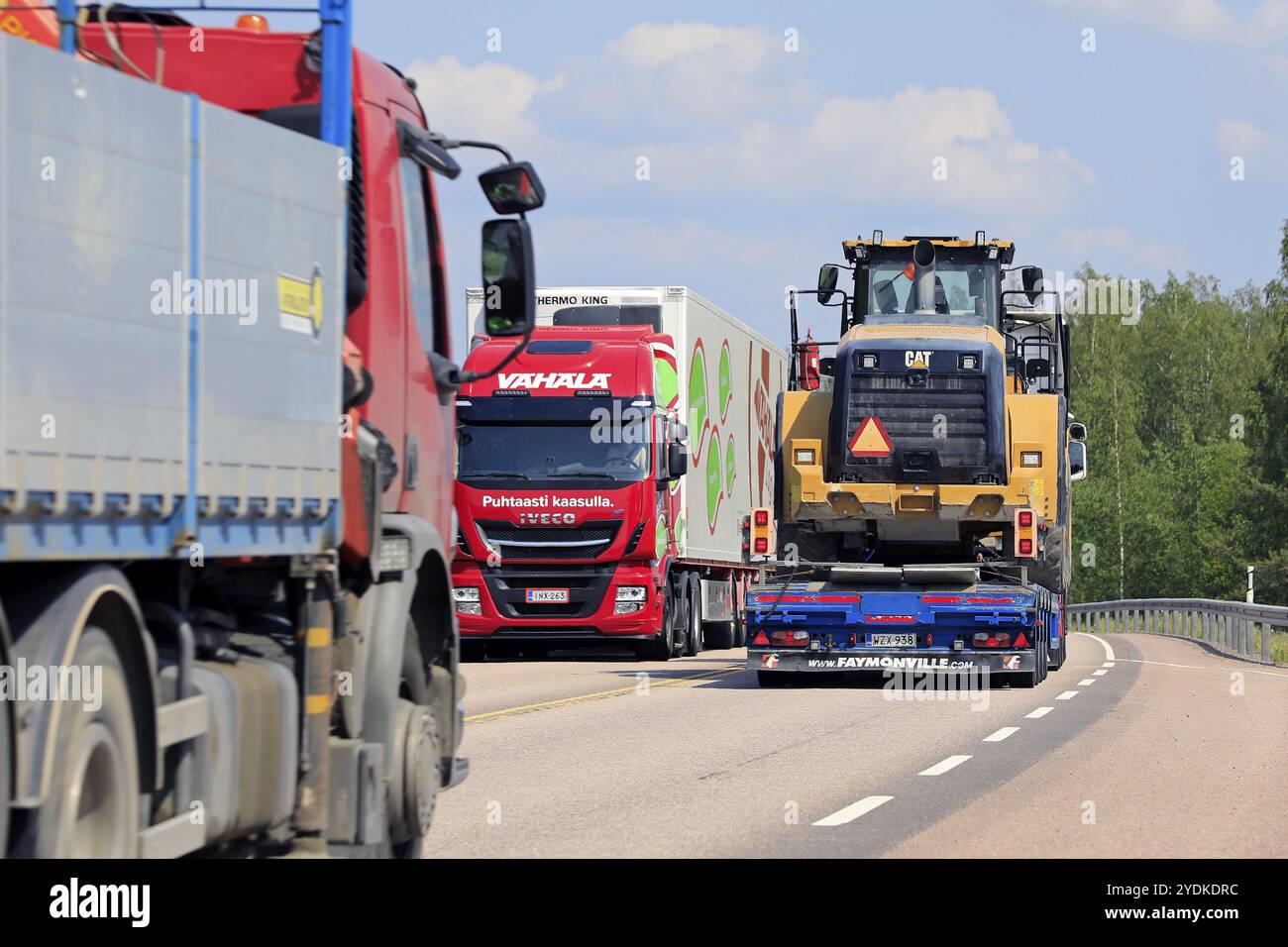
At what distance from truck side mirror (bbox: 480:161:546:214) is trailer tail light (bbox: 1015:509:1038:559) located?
12.5 meters

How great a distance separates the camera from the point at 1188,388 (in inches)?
3750

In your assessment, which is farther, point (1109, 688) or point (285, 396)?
point (1109, 688)

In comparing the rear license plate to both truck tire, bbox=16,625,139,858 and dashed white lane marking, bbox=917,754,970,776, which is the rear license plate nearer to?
dashed white lane marking, bbox=917,754,970,776

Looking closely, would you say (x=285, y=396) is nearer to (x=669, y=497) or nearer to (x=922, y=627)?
(x=922, y=627)

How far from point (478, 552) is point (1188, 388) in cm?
7653

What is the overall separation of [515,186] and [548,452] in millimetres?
15797

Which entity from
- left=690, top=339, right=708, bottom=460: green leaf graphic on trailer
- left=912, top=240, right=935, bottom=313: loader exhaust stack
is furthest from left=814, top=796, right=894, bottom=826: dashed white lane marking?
left=690, top=339, right=708, bottom=460: green leaf graphic on trailer

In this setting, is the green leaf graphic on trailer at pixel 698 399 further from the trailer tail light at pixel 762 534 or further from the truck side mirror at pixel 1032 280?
the truck side mirror at pixel 1032 280

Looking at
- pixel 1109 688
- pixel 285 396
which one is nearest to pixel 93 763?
pixel 285 396

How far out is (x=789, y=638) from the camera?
19703 millimetres

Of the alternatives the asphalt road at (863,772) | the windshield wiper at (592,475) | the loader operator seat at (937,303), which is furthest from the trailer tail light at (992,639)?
the windshield wiper at (592,475)

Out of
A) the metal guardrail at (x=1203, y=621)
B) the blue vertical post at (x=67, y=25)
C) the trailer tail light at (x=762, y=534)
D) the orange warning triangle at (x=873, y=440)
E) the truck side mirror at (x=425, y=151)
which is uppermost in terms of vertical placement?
the blue vertical post at (x=67, y=25)

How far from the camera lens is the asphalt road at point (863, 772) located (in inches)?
361

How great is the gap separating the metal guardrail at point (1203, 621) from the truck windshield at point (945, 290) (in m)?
8.95
